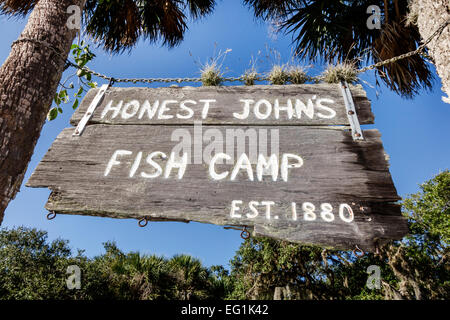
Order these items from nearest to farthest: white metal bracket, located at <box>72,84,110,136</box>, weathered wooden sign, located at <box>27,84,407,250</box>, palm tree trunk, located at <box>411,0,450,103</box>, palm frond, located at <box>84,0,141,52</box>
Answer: weathered wooden sign, located at <box>27,84,407,250</box>, white metal bracket, located at <box>72,84,110,136</box>, palm tree trunk, located at <box>411,0,450,103</box>, palm frond, located at <box>84,0,141,52</box>

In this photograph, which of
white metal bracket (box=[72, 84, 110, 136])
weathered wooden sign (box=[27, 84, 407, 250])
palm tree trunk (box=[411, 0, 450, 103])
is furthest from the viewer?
palm tree trunk (box=[411, 0, 450, 103])

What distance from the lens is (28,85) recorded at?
1.61m

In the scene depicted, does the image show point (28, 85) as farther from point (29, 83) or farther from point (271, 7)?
point (271, 7)

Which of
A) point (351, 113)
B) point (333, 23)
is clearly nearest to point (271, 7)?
point (333, 23)

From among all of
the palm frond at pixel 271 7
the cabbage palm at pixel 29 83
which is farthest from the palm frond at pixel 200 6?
the cabbage palm at pixel 29 83

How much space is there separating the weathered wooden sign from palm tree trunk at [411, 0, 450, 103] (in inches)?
33.9

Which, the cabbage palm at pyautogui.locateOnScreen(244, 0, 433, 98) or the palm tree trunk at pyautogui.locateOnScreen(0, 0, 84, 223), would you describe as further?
the cabbage palm at pyautogui.locateOnScreen(244, 0, 433, 98)

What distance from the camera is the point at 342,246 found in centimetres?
122

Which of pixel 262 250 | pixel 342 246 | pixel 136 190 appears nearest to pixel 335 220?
pixel 342 246

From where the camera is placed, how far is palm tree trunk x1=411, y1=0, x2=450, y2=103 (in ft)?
6.50

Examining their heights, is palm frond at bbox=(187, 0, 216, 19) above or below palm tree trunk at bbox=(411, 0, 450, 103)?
above

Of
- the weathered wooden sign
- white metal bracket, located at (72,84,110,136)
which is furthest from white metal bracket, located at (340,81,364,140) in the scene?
white metal bracket, located at (72,84,110,136)

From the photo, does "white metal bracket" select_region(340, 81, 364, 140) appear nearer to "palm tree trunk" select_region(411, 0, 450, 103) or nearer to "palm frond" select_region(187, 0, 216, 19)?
"palm tree trunk" select_region(411, 0, 450, 103)
